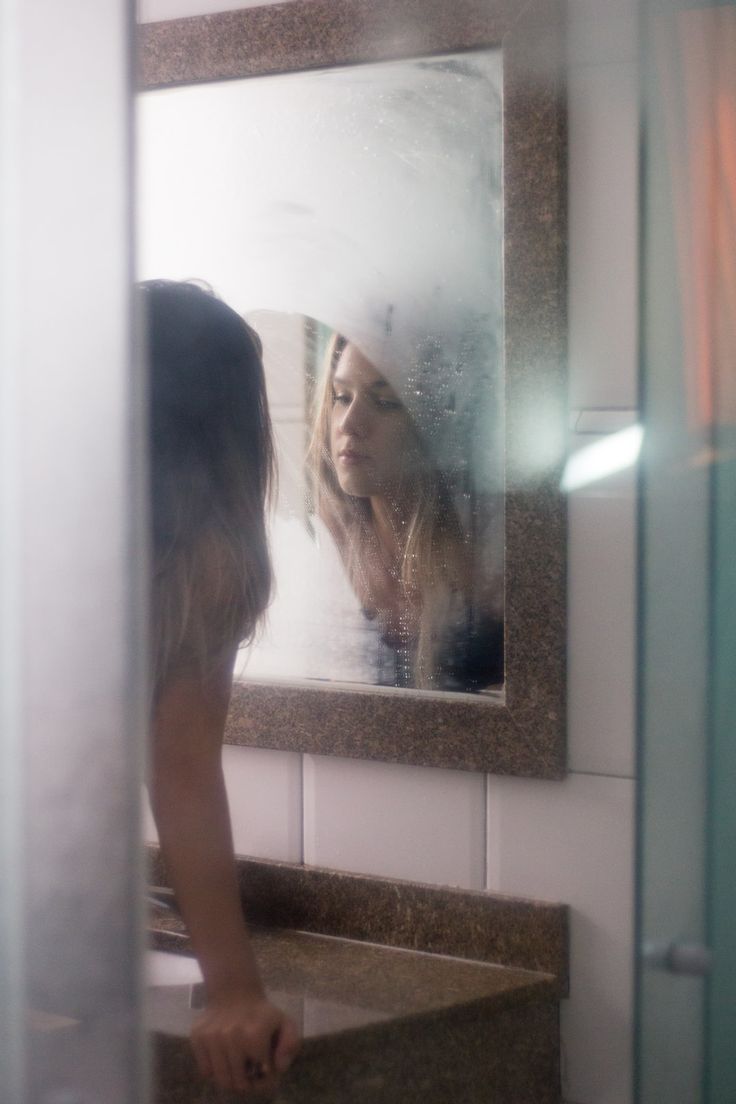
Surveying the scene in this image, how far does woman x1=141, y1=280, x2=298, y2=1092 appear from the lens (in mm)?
395

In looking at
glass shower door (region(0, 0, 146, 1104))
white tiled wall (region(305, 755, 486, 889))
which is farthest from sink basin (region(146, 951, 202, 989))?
glass shower door (region(0, 0, 146, 1104))

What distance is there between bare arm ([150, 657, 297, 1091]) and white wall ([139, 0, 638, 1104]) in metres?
0.17

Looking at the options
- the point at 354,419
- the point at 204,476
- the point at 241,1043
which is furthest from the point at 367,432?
the point at 241,1043

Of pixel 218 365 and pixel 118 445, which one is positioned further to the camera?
pixel 218 365

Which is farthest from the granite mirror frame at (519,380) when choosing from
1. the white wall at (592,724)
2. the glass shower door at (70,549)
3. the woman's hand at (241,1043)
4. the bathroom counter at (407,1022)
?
the glass shower door at (70,549)

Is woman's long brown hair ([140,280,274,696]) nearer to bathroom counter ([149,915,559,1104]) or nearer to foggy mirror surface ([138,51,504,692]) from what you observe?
foggy mirror surface ([138,51,504,692])

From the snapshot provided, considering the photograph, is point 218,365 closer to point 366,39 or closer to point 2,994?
point 366,39

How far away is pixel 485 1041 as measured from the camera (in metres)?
0.56

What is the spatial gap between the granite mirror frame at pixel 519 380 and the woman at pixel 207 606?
5.1 inches

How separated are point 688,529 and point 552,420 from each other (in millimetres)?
187

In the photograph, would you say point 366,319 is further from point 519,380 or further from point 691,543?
point 691,543

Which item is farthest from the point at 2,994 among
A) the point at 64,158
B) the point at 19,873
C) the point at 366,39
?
the point at 366,39

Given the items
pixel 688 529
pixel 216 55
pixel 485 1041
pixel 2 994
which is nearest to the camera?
pixel 2 994

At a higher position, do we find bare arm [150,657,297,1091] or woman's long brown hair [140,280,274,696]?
woman's long brown hair [140,280,274,696]
